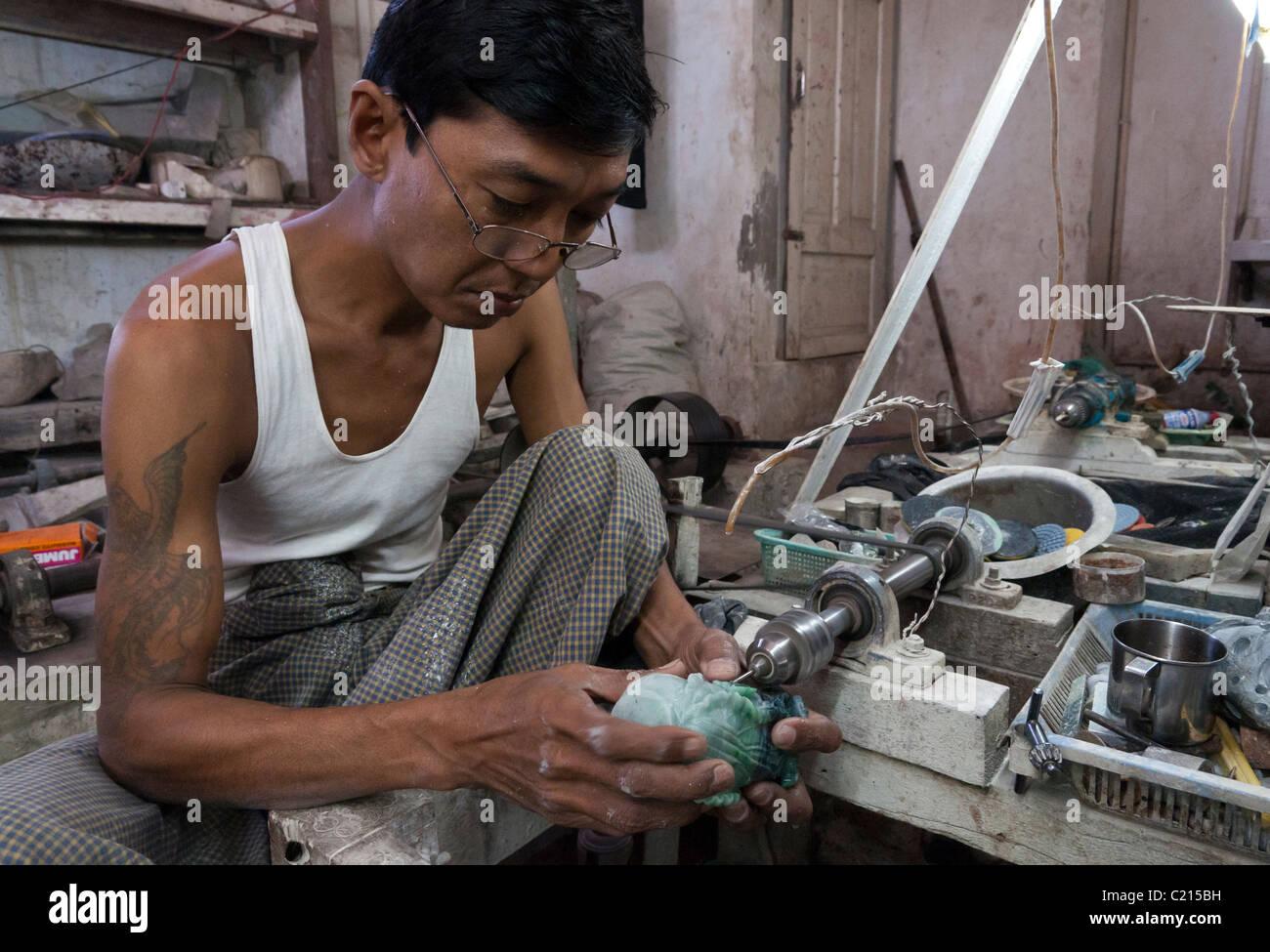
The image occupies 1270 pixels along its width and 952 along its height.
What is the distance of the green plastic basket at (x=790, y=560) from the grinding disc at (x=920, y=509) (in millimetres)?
117

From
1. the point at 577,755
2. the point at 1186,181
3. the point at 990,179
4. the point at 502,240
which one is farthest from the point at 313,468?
the point at 1186,181

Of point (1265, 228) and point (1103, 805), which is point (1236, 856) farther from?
point (1265, 228)

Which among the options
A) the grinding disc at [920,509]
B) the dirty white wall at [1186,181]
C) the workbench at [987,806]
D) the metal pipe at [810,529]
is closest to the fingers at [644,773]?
the workbench at [987,806]

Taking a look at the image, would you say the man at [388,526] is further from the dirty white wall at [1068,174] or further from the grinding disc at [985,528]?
the dirty white wall at [1068,174]

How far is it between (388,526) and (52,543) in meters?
1.57

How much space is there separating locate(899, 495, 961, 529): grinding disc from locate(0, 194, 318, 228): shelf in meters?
2.95

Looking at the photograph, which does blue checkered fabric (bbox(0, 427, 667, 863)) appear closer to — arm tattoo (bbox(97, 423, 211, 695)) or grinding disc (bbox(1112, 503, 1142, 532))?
arm tattoo (bbox(97, 423, 211, 695))

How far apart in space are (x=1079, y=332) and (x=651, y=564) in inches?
213

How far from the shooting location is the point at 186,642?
4.21 ft

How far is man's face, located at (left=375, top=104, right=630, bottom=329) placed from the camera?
1278 mm

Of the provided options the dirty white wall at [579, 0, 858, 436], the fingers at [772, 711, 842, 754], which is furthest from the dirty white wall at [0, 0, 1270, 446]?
the fingers at [772, 711, 842, 754]

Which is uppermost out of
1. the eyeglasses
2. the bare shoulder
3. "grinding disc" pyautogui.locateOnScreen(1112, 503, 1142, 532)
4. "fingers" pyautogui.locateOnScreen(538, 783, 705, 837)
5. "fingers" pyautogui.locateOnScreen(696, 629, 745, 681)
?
the eyeglasses

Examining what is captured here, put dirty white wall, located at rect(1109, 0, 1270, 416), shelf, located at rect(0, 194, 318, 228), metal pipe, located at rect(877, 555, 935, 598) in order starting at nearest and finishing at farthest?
metal pipe, located at rect(877, 555, 935, 598)
shelf, located at rect(0, 194, 318, 228)
dirty white wall, located at rect(1109, 0, 1270, 416)

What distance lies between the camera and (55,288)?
4.07 metres
